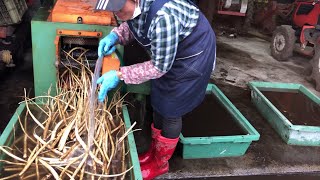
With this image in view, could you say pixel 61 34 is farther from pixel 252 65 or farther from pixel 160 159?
pixel 252 65

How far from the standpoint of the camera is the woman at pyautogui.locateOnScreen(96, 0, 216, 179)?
1.71m

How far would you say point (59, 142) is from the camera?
72.7 inches

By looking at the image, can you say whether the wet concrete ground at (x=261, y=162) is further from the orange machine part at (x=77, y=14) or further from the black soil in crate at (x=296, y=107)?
the orange machine part at (x=77, y=14)

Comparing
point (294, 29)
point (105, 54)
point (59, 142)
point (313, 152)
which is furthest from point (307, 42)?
point (59, 142)

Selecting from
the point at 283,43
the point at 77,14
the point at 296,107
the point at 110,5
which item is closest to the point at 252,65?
the point at 283,43

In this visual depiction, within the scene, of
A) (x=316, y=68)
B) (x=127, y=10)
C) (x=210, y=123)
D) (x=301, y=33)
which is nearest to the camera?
(x=127, y=10)

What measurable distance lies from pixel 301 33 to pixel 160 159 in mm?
3546

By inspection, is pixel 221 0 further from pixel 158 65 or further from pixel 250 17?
pixel 158 65

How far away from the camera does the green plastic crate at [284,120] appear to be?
297 centimetres

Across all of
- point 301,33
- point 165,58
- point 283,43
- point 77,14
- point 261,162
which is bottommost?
point 261,162

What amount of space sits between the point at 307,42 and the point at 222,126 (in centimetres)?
284

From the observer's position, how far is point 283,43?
17.0ft

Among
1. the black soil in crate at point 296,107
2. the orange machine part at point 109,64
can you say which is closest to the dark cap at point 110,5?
the orange machine part at point 109,64

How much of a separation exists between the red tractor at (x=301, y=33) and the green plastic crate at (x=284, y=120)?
38.5 inches
